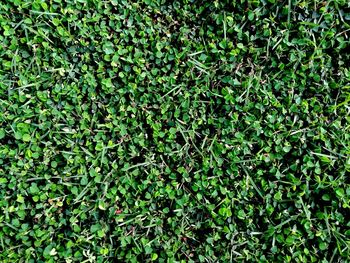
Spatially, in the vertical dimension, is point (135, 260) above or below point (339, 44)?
below

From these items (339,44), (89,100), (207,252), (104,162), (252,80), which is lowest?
(207,252)

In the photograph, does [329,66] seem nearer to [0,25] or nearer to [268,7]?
[268,7]

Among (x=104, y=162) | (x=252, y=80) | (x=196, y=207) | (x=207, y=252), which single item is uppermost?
(x=252, y=80)

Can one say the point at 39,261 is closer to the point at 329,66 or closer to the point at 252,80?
the point at 252,80

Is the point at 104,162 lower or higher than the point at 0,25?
lower

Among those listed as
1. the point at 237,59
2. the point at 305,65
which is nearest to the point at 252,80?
the point at 237,59

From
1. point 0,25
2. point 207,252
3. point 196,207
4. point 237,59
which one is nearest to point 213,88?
point 237,59
